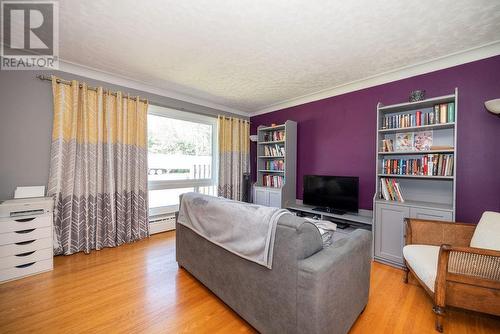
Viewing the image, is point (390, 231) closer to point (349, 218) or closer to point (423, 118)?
point (349, 218)

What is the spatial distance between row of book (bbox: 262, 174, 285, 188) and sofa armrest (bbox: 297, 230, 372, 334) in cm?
243

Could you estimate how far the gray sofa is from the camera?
112 cm

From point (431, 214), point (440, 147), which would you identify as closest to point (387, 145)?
point (440, 147)

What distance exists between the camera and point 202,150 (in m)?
4.16

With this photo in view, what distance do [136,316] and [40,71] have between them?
9.84 ft

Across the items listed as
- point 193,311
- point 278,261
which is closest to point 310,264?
point 278,261

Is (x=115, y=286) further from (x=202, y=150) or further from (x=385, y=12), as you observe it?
(x=385, y=12)

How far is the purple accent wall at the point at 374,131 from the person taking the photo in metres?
2.20

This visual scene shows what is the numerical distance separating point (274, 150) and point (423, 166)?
2.37 m

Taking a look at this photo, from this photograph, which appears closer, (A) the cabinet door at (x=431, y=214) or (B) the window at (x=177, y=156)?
(A) the cabinet door at (x=431, y=214)

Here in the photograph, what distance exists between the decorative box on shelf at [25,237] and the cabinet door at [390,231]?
380cm

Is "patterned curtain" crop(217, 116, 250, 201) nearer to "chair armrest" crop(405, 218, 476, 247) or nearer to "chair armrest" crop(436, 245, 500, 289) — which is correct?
"chair armrest" crop(405, 218, 476, 247)

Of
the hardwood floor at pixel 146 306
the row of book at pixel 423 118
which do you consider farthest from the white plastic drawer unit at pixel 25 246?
the row of book at pixel 423 118

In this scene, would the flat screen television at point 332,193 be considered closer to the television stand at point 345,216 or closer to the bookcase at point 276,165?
the television stand at point 345,216
